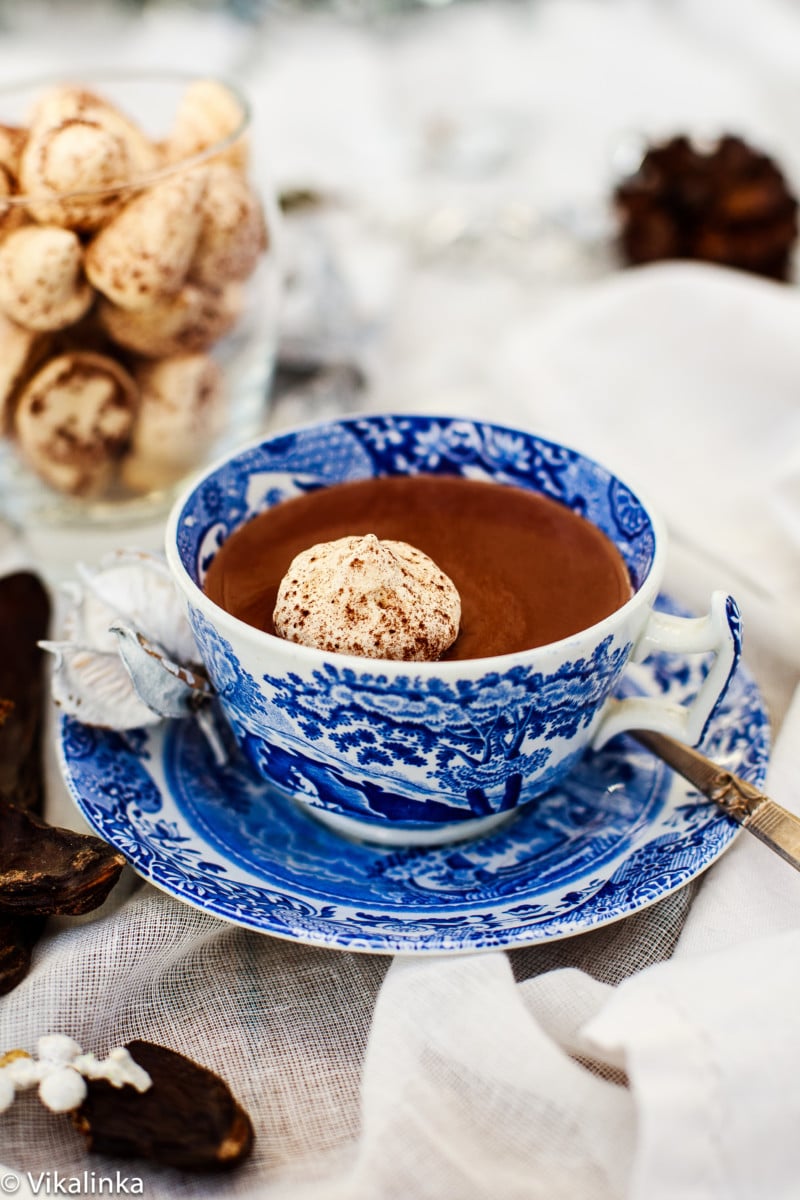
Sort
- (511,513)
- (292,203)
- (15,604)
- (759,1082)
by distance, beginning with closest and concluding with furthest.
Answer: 1. (759,1082)
2. (511,513)
3. (15,604)
4. (292,203)

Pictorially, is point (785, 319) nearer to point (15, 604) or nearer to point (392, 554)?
point (392, 554)

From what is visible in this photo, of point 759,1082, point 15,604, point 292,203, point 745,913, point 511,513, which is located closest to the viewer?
point 759,1082

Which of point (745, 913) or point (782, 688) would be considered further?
point (782, 688)

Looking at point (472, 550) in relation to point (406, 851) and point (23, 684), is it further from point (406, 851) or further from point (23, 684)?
point (23, 684)

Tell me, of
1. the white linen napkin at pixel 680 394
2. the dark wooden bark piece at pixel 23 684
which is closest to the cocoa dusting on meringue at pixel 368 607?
the dark wooden bark piece at pixel 23 684

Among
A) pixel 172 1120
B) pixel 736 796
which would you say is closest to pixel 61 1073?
pixel 172 1120

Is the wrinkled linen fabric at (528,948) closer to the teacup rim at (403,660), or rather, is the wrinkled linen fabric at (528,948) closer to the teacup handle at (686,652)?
the teacup handle at (686,652)

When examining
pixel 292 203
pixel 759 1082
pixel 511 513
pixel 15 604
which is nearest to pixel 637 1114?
pixel 759 1082
